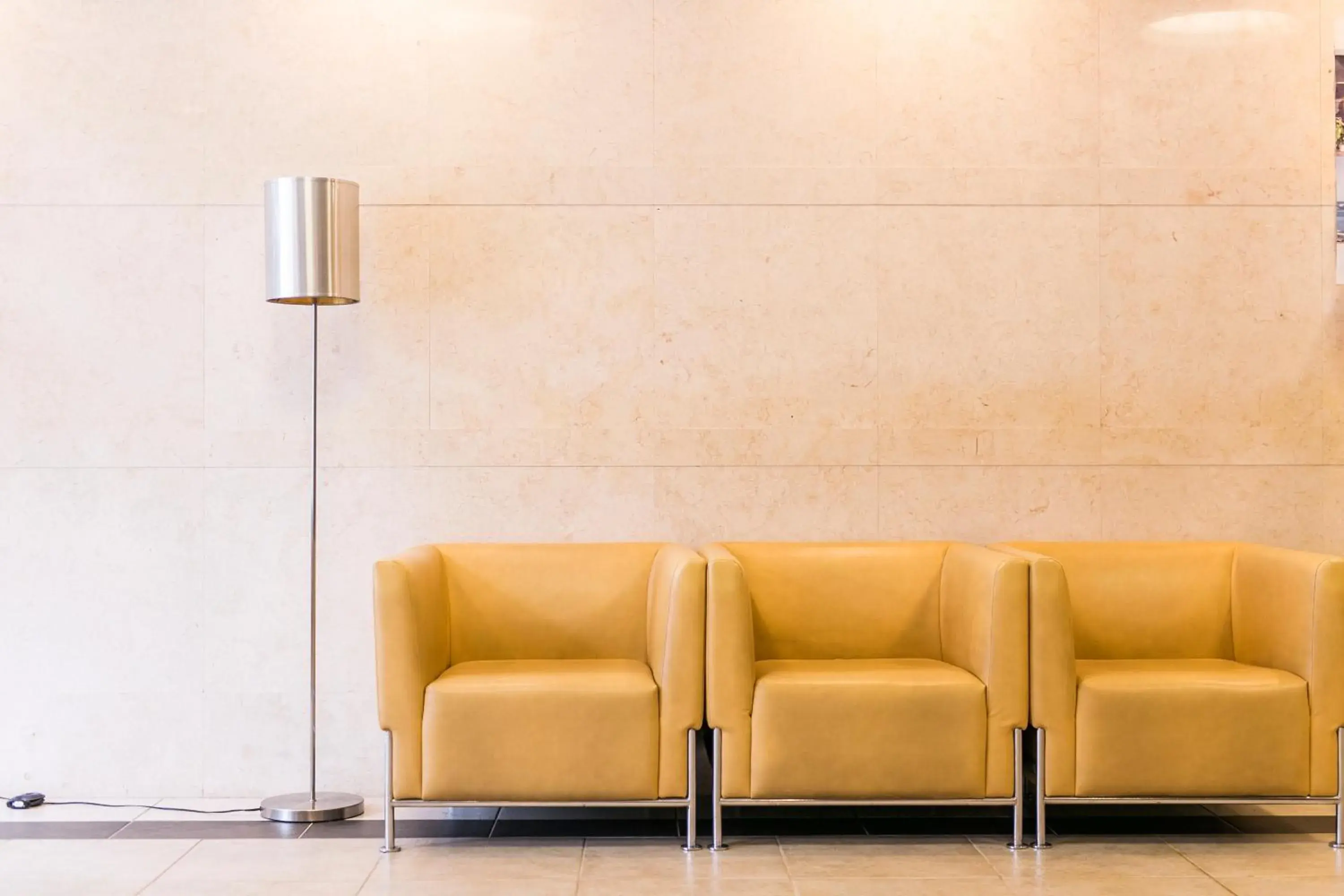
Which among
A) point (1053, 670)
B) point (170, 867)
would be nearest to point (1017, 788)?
point (1053, 670)

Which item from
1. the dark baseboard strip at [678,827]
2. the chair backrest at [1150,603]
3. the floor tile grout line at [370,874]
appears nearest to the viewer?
the floor tile grout line at [370,874]

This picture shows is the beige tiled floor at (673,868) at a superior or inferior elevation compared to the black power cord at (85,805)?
superior

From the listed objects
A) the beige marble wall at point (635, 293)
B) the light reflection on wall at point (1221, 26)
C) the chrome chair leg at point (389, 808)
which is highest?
the light reflection on wall at point (1221, 26)

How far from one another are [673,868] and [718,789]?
0.25 meters

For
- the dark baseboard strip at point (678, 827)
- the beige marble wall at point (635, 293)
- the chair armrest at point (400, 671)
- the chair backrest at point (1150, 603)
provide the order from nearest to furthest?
the chair armrest at point (400, 671)
the dark baseboard strip at point (678, 827)
the chair backrest at point (1150, 603)
the beige marble wall at point (635, 293)

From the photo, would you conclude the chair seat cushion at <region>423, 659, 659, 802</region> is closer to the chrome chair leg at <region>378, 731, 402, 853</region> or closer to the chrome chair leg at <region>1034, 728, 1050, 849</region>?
the chrome chair leg at <region>378, 731, 402, 853</region>

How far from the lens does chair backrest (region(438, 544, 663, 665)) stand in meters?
4.11

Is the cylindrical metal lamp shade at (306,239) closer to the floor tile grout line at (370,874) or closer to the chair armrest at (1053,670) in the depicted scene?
the floor tile grout line at (370,874)

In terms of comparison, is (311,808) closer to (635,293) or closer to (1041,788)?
(635,293)

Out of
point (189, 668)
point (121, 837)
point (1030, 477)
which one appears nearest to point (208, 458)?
point (189, 668)

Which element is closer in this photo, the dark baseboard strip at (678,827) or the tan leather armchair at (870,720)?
the tan leather armchair at (870,720)

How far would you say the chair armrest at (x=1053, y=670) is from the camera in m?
3.58

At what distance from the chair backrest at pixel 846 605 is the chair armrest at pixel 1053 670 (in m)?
0.53

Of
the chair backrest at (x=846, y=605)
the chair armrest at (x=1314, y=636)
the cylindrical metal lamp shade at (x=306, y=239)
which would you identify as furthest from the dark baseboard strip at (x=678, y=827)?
the cylindrical metal lamp shade at (x=306, y=239)
